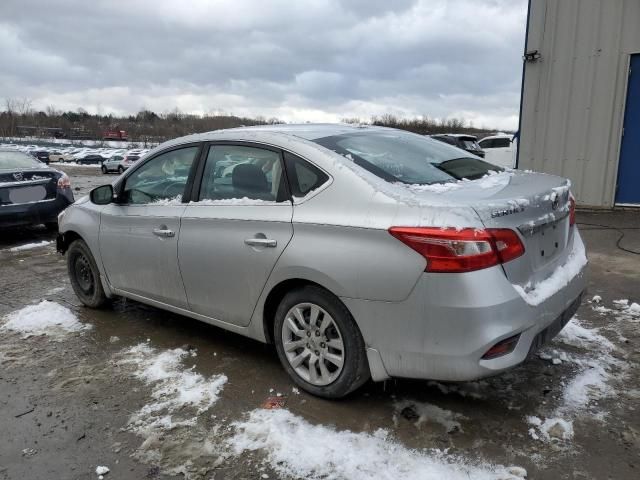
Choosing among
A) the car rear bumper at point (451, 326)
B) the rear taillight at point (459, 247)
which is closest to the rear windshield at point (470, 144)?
the car rear bumper at point (451, 326)

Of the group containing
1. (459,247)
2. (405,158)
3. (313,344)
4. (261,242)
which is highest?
(405,158)

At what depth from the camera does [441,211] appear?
2.44m

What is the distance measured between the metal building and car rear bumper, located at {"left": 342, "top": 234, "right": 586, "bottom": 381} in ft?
22.9

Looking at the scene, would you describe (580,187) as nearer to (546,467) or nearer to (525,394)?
(525,394)

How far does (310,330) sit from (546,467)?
1.35 metres

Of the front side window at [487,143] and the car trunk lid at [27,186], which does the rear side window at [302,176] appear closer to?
the car trunk lid at [27,186]

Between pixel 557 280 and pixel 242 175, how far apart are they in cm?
198

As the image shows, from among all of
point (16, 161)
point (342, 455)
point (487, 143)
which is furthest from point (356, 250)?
point (487, 143)

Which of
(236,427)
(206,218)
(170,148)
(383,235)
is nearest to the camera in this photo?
(383,235)

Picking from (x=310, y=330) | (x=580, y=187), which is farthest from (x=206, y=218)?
(x=580, y=187)

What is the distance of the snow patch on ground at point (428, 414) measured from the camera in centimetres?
277

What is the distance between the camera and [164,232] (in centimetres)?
368

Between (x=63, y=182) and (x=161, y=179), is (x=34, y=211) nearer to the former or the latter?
(x=63, y=182)

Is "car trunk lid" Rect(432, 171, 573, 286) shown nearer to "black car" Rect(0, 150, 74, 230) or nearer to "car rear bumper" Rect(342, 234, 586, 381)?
"car rear bumper" Rect(342, 234, 586, 381)
